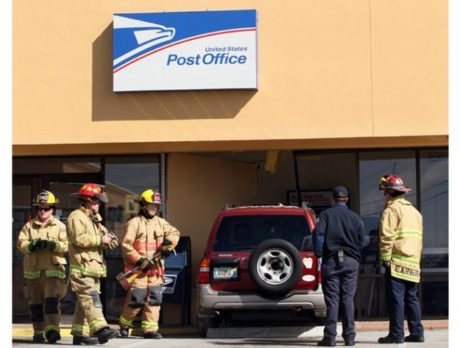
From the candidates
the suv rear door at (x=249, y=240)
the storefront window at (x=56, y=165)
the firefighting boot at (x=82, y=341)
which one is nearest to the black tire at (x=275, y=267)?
the suv rear door at (x=249, y=240)

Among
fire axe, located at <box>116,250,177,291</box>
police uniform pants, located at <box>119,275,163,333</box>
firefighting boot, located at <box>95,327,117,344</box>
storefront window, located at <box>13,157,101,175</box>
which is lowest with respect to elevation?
firefighting boot, located at <box>95,327,117,344</box>

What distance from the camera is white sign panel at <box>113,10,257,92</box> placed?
1505 cm

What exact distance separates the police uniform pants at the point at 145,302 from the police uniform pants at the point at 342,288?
2672 millimetres

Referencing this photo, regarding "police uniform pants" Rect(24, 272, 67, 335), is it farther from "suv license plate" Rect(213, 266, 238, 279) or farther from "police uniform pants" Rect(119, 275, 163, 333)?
"suv license plate" Rect(213, 266, 238, 279)

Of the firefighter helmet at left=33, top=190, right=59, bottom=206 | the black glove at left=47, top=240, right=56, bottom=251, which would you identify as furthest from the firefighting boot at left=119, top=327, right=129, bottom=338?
the firefighter helmet at left=33, top=190, right=59, bottom=206

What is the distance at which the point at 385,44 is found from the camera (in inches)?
590

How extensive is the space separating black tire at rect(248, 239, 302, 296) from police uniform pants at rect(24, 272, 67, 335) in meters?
2.60

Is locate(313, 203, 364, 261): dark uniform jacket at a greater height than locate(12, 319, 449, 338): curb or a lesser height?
greater

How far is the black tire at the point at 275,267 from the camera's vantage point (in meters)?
13.0

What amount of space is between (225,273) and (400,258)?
2457 mm

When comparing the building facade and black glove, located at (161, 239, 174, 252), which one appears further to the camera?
the building facade

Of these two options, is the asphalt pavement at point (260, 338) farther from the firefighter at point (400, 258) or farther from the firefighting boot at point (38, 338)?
the firefighter at point (400, 258)

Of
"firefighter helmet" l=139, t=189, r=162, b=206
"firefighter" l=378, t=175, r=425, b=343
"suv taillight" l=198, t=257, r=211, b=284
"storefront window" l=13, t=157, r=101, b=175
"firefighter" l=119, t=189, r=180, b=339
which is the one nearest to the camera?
"firefighter" l=378, t=175, r=425, b=343

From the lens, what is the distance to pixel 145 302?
44.8 ft
